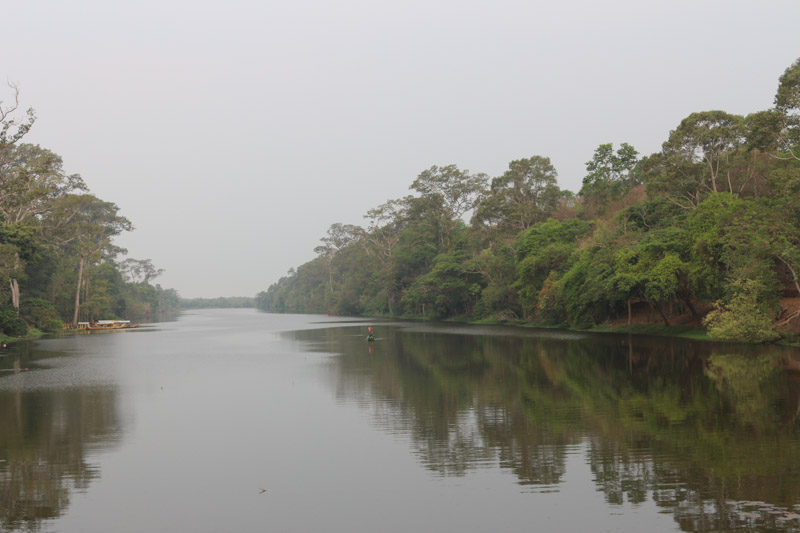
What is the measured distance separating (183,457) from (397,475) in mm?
4766

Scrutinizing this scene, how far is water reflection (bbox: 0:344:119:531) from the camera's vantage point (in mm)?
9117

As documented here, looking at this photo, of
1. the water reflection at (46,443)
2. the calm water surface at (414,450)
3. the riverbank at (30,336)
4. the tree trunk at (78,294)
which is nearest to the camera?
the calm water surface at (414,450)

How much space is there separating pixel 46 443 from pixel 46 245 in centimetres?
5229

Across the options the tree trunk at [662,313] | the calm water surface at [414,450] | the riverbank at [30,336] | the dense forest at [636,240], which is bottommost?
the calm water surface at [414,450]

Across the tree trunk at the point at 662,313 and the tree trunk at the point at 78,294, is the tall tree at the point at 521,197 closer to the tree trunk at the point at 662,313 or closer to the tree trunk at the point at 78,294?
the tree trunk at the point at 662,313

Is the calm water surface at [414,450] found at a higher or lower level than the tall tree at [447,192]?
lower

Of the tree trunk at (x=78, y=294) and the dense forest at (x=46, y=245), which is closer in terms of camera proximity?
the dense forest at (x=46, y=245)

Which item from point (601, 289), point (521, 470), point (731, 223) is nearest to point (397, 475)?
point (521, 470)

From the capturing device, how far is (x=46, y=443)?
1304 cm

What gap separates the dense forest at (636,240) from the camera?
29422 millimetres

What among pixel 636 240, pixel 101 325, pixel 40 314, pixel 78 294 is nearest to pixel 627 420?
pixel 636 240

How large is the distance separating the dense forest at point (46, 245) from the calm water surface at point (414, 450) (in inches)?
932

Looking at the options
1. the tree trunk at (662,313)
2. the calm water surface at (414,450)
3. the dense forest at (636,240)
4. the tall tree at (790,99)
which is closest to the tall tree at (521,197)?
the dense forest at (636,240)

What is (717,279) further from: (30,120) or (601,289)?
(30,120)
